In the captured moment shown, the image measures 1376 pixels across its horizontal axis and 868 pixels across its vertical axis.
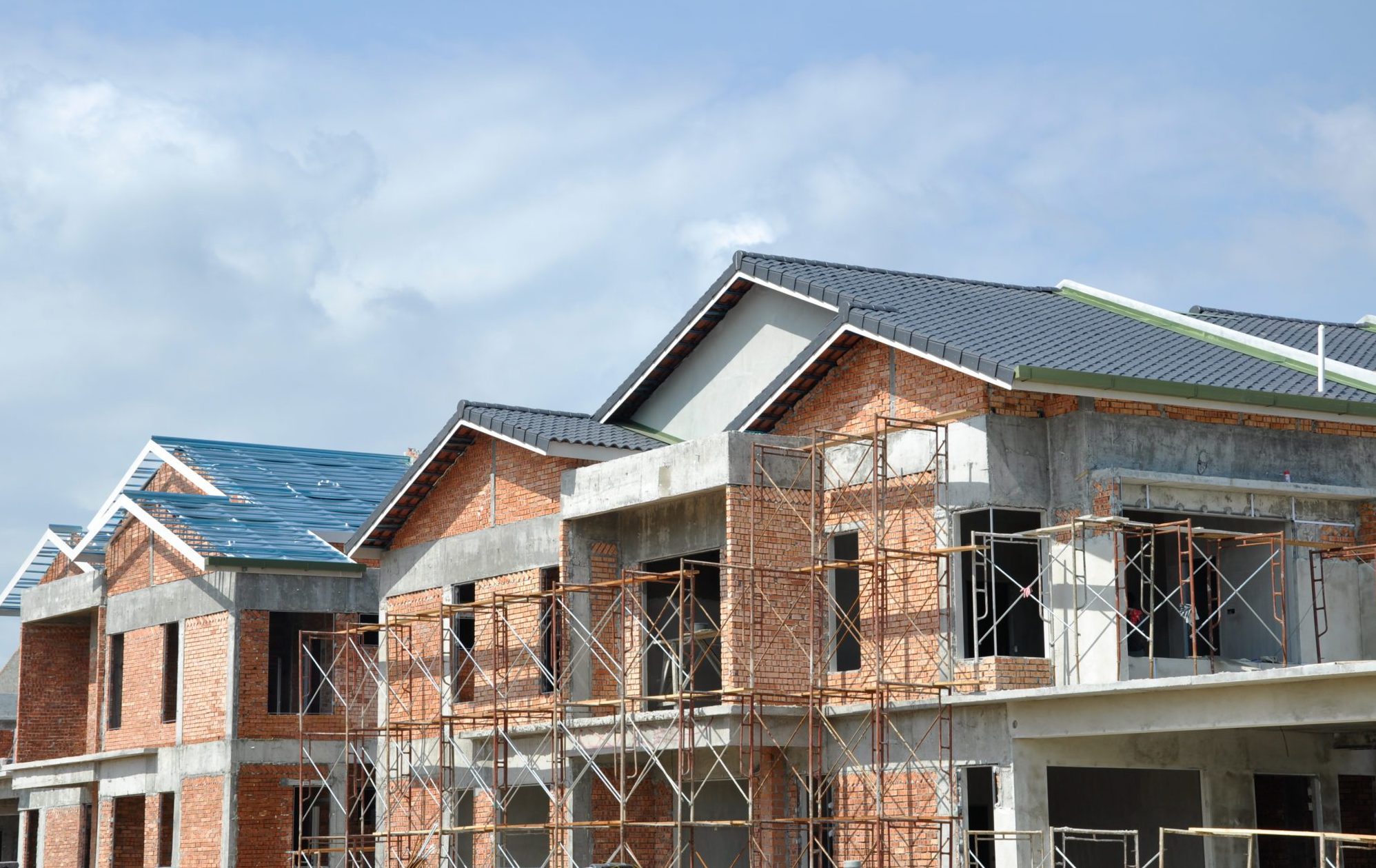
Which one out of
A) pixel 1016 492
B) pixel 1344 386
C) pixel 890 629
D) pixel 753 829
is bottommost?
pixel 753 829

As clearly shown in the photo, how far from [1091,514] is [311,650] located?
15742 mm

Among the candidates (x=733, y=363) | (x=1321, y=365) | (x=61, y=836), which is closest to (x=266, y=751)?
(x=61, y=836)

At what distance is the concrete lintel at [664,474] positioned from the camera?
23078mm

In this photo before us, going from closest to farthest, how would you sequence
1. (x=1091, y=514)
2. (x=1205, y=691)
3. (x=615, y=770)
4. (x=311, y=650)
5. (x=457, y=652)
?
1. (x=1205, y=691)
2. (x=1091, y=514)
3. (x=615, y=770)
4. (x=457, y=652)
5. (x=311, y=650)

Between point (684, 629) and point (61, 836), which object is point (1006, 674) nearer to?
point (684, 629)

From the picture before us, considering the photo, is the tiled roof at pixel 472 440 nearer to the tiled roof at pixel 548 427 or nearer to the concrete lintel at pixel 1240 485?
the tiled roof at pixel 548 427

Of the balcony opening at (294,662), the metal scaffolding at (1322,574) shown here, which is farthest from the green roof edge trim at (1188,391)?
the balcony opening at (294,662)

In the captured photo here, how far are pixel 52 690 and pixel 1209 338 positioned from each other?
951 inches

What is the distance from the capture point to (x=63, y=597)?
3728 cm

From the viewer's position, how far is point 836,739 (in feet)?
73.4

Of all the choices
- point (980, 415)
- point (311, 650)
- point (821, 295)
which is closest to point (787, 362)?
point (821, 295)

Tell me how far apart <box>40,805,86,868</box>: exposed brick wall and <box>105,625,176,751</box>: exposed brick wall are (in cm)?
212

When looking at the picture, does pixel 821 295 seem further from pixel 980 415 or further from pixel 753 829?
pixel 753 829

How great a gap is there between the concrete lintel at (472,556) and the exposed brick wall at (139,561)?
173 inches
